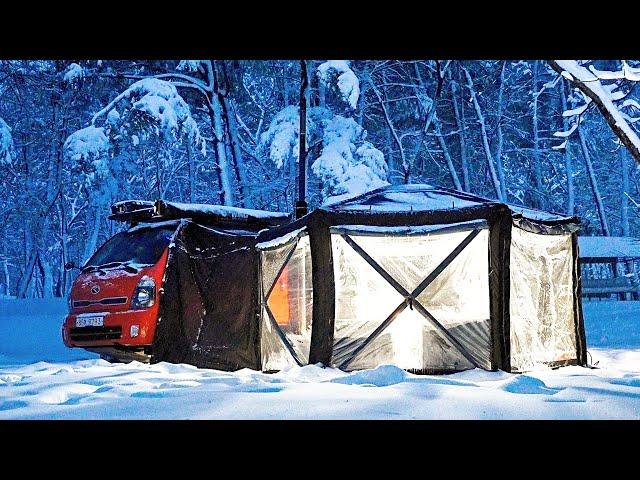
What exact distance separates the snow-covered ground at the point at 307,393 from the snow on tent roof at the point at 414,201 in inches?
73.7

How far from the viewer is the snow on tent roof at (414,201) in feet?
26.6

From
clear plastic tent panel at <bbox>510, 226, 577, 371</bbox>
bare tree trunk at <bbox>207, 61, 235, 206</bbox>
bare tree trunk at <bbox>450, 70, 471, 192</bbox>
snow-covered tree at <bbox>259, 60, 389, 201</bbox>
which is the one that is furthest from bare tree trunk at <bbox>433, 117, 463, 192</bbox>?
clear plastic tent panel at <bbox>510, 226, 577, 371</bbox>

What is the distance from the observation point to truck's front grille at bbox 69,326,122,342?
28.4ft

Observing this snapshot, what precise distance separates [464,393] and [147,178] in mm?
32883

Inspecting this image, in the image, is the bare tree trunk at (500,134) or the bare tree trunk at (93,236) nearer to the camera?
the bare tree trunk at (500,134)

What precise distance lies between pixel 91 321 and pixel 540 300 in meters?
5.62

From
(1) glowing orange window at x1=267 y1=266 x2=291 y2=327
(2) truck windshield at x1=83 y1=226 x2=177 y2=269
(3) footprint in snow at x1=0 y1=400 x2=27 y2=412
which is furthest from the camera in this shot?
(2) truck windshield at x1=83 y1=226 x2=177 y2=269

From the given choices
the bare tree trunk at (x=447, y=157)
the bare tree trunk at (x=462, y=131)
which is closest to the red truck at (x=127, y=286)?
the bare tree trunk at (x=447, y=157)

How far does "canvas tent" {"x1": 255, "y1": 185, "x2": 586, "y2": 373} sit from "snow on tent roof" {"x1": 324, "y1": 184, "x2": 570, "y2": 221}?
0.02 m

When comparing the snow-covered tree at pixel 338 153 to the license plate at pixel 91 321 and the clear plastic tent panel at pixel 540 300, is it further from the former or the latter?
the license plate at pixel 91 321

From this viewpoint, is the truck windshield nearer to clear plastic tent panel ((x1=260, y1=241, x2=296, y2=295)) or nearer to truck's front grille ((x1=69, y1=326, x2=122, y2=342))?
truck's front grille ((x1=69, y1=326, x2=122, y2=342))

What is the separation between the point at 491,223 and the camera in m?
7.72

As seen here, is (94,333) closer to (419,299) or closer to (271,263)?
(271,263)
